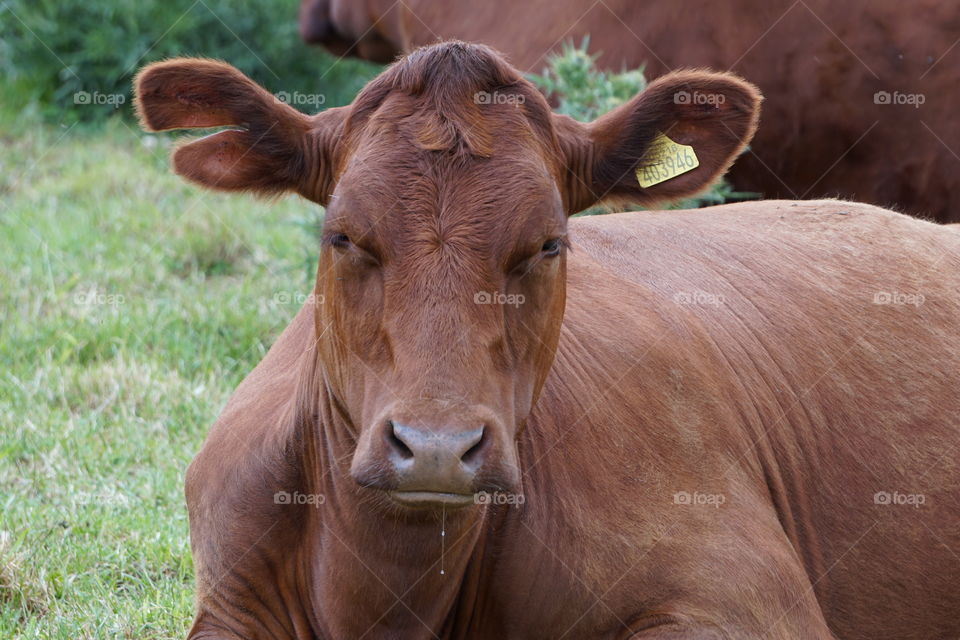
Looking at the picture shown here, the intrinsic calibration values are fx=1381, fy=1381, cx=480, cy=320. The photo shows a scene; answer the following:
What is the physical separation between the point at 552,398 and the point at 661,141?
2.63ft

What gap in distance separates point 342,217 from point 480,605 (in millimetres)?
1190

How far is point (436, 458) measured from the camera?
3012 millimetres

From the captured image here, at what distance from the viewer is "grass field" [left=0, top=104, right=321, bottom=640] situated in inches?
190

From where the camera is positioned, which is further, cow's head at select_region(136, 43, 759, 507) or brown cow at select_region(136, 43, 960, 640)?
brown cow at select_region(136, 43, 960, 640)

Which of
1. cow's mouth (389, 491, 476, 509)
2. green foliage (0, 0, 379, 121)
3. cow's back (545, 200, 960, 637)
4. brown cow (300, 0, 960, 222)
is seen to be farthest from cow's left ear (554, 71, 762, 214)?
green foliage (0, 0, 379, 121)

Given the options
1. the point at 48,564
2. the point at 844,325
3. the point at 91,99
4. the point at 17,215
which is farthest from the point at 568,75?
the point at 91,99

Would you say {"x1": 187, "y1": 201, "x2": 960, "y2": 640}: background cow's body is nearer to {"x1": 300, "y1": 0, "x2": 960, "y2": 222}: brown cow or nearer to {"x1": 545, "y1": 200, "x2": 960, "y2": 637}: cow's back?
{"x1": 545, "y1": 200, "x2": 960, "y2": 637}: cow's back

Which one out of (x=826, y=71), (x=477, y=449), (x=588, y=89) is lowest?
(x=477, y=449)

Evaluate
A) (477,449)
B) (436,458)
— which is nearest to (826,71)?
(477,449)

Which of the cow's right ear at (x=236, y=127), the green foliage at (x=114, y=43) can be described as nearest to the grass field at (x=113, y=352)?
the green foliage at (x=114, y=43)

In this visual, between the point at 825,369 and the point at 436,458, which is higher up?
the point at 825,369

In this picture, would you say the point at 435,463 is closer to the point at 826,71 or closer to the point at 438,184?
the point at 438,184

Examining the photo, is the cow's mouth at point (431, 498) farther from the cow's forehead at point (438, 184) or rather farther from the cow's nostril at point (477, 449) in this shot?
the cow's forehead at point (438, 184)

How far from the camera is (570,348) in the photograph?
13.7ft
